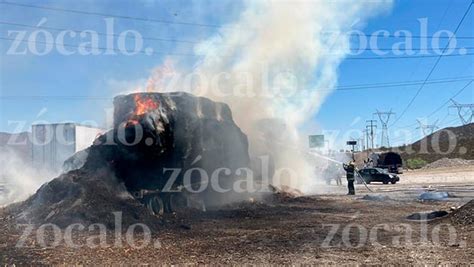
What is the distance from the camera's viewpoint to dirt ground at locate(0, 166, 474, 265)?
8.12m

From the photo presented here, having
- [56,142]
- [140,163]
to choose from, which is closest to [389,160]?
[56,142]

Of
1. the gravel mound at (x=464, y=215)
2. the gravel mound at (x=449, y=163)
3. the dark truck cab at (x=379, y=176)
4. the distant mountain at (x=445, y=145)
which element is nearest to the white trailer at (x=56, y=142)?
the gravel mound at (x=464, y=215)

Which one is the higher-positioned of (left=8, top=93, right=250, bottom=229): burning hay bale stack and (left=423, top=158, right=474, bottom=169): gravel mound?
(left=8, top=93, right=250, bottom=229): burning hay bale stack

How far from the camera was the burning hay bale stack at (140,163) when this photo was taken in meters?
12.6

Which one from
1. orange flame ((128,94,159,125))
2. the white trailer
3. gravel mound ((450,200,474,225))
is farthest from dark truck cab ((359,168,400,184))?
orange flame ((128,94,159,125))

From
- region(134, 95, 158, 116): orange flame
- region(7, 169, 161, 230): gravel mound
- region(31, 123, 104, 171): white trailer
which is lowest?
region(7, 169, 161, 230): gravel mound

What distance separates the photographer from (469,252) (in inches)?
320

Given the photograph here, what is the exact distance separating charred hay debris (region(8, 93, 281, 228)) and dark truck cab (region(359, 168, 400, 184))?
22.5 meters

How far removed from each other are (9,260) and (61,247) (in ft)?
4.19

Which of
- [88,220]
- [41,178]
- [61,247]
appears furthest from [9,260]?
[41,178]

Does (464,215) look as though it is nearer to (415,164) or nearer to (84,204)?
(84,204)

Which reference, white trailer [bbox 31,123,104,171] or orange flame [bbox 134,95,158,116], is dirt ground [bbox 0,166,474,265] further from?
white trailer [bbox 31,123,104,171]

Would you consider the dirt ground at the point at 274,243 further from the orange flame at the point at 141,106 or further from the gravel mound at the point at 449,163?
the gravel mound at the point at 449,163

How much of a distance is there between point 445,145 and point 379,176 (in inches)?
2067
